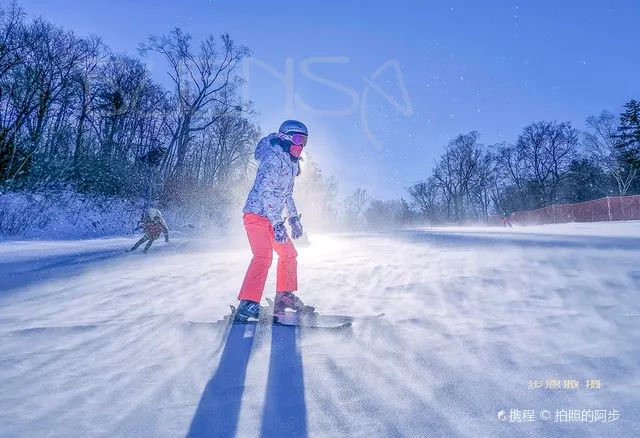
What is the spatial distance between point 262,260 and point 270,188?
66 centimetres

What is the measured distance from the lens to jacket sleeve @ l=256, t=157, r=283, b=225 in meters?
3.16

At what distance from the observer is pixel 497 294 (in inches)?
139

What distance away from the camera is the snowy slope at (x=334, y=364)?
1.34 metres

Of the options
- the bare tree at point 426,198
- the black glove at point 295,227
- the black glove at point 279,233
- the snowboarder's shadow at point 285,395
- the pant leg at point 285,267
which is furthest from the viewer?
the bare tree at point 426,198

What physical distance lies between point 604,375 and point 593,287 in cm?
245

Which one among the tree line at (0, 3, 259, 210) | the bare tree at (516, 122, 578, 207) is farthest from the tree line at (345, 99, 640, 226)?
the tree line at (0, 3, 259, 210)

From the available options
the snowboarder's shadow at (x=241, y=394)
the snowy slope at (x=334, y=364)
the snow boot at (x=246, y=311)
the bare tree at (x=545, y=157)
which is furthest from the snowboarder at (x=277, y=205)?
the bare tree at (x=545, y=157)

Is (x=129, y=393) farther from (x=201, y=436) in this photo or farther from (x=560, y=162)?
(x=560, y=162)

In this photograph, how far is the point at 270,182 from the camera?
3209 mm

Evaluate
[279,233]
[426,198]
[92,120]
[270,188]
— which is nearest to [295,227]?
[279,233]

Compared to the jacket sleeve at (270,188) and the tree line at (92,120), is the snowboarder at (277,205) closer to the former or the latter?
the jacket sleeve at (270,188)

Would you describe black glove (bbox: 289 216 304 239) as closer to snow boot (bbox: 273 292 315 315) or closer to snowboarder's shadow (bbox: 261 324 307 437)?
snow boot (bbox: 273 292 315 315)

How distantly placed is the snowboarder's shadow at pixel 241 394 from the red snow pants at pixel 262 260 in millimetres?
648

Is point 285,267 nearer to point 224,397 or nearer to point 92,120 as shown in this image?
point 224,397
